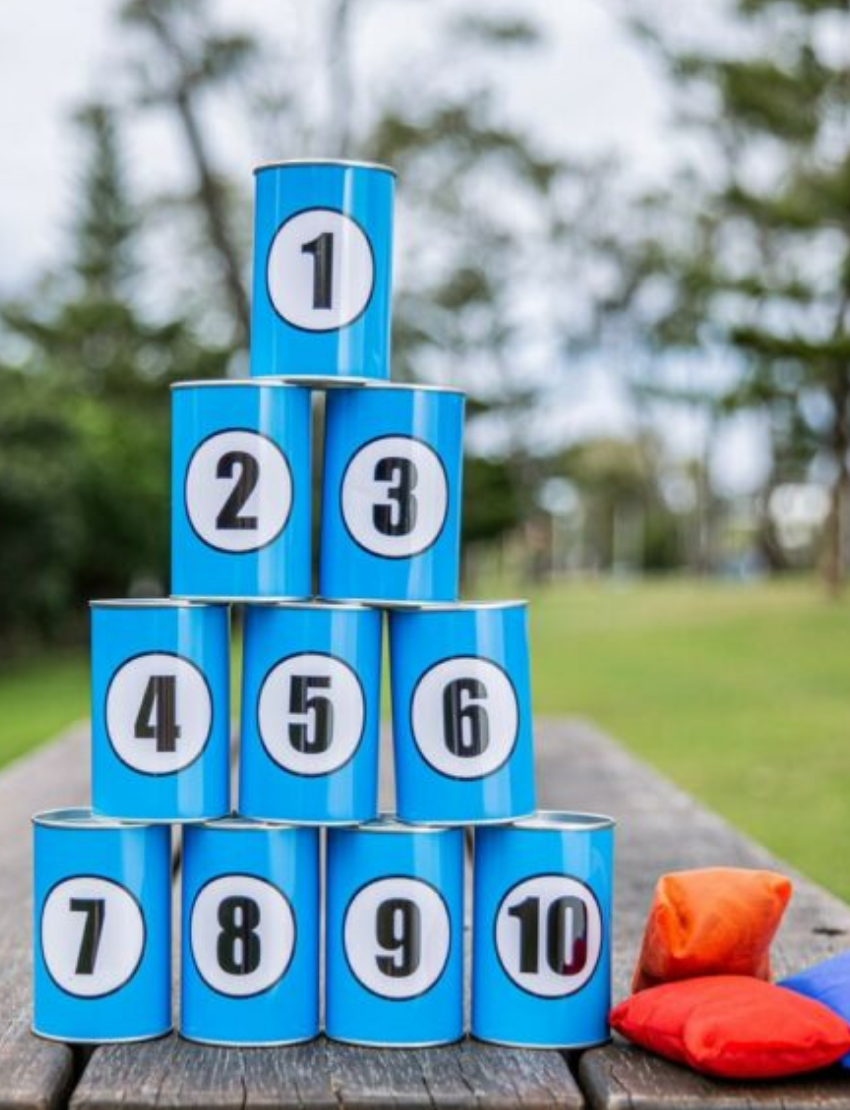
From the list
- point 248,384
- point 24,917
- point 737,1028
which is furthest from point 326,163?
point 24,917

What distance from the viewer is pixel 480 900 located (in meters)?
2.84

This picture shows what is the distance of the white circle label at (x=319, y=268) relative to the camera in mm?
2977

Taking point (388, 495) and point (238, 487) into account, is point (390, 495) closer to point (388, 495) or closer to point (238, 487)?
point (388, 495)

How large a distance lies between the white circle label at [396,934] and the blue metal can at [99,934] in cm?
31

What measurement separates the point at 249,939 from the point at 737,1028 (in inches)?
29.4

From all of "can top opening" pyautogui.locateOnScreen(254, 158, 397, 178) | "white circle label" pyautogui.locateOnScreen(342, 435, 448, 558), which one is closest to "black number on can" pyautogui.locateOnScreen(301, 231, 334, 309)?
"can top opening" pyautogui.locateOnScreen(254, 158, 397, 178)

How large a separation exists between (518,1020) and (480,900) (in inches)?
7.5

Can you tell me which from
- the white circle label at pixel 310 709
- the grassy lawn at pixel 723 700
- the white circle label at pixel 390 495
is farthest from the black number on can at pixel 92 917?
the grassy lawn at pixel 723 700

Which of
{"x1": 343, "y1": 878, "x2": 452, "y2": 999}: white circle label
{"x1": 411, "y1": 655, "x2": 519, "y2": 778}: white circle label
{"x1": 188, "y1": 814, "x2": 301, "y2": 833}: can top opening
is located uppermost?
{"x1": 411, "y1": 655, "x2": 519, "y2": 778}: white circle label

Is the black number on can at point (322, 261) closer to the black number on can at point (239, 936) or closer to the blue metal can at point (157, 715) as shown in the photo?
the blue metal can at point (157, 715)

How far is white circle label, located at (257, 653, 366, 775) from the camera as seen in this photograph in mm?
2834

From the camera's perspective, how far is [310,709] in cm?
285

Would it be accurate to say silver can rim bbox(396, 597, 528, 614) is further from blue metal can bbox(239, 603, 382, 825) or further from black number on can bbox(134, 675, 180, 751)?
black number on can bbox(134, 675, 180, 751)

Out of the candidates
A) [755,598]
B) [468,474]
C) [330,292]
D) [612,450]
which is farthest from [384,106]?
[612,450]
